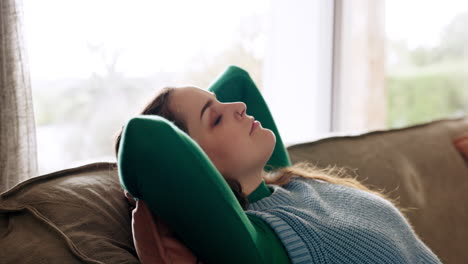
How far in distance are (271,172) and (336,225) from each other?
0.35 metres

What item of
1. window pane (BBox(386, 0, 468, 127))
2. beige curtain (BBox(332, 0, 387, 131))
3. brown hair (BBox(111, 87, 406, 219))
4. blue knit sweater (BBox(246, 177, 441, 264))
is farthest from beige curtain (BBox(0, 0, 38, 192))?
window pane (BBox(386, 0, 468, 127))

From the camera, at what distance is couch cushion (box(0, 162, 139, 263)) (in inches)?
40.5

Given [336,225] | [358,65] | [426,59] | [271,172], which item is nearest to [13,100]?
[271,172]

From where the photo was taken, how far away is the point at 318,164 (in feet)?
5.80

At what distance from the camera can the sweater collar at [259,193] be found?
1284 millimetres

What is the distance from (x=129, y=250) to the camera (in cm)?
113

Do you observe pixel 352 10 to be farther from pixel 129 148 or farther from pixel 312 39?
pixel 129 148

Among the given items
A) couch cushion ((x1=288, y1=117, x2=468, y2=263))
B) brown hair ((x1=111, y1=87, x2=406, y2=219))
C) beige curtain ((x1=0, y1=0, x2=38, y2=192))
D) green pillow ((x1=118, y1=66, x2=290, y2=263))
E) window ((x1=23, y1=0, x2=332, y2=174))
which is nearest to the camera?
green pillow ((x1=118, y1=66, x2=290, y2=263))

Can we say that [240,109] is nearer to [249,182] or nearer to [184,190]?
[249,182]

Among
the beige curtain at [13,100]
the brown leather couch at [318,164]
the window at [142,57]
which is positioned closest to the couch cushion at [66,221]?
the brown leather couch at [318,164]

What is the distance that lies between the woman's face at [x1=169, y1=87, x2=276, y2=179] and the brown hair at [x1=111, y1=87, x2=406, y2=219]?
1 cm

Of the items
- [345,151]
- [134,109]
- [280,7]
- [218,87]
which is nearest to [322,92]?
[280,7]

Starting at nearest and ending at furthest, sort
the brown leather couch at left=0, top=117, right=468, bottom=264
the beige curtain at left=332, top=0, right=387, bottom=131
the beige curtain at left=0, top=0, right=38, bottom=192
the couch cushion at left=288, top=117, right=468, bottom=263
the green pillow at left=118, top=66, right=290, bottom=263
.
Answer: the green pillow at left=118, top=66, right=290, bottom=263 → the brown leather couch at left=0, top=117, right=468, bottom=264 → the beige curtain at left=0, top=0, right=38, bottom=192 → the couch cushion at left=288, top=117, right=468, bottom=263 → the beige curtain at left=332, top=0, right=387, bottom=131

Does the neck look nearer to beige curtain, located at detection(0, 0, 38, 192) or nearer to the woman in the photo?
the woman
